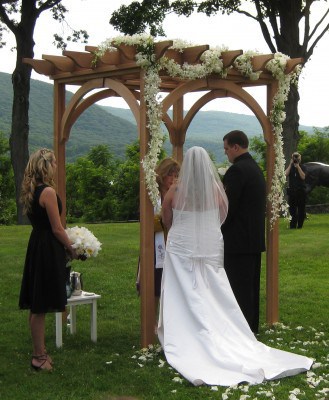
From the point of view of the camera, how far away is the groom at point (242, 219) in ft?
25.6

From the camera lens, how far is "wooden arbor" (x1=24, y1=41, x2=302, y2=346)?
7.43 m

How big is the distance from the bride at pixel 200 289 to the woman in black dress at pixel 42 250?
1108 millimetres

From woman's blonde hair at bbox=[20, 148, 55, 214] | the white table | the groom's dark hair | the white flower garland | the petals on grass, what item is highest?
the white flower garland

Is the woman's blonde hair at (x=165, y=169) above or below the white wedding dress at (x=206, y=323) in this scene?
above

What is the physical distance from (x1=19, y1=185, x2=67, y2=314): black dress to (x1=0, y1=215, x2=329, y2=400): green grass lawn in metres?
0.66

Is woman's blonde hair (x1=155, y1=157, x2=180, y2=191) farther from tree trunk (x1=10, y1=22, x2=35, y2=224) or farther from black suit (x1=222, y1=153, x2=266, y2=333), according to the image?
tree trunk (x1=10, y1=22, x2=35, y2=224)

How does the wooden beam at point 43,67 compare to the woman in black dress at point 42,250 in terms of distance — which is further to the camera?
the wooden beam at point 43,67

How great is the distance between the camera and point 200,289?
23.4 ft

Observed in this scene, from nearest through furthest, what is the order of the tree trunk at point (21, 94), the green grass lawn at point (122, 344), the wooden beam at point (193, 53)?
the green grass lawn at point (122, 344) → the wooden beam at point (193, 53) → the tree trunk at point (21, 94)

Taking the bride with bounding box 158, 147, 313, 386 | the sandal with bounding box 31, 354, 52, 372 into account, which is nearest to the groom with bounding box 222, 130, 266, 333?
the bride with bounding box 158, 147, 313, 386

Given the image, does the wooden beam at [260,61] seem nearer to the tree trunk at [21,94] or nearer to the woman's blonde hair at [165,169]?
the woman's blonde hair at [165,169]

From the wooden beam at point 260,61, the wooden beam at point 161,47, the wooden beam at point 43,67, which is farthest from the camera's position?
the wooden beam at point 43,67

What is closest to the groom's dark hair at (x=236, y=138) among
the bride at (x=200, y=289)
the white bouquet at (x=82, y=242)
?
the bride at (x=200, y=289)

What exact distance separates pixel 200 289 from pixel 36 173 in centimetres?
197
